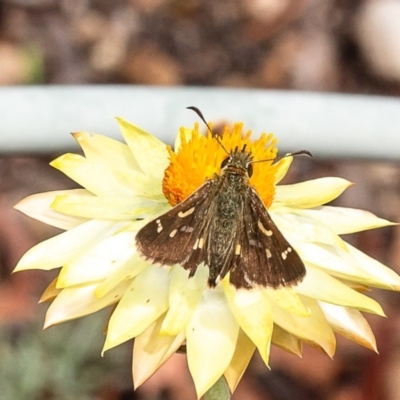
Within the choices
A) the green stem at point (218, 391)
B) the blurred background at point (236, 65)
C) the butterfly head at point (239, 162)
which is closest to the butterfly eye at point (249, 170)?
the butterfly head at point (239, 162)

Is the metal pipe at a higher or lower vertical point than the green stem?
higher

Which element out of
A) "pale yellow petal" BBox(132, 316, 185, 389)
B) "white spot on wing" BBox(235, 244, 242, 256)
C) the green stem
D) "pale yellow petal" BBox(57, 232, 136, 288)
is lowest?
the green stem

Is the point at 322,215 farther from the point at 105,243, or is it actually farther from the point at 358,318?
the point at 105,243

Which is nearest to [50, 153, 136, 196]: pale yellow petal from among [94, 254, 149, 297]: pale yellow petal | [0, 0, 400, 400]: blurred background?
[94, 254, 149, 297]: pale yellow petal

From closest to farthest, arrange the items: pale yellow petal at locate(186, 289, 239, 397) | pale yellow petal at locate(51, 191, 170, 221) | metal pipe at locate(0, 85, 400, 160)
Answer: pale yellow petal at locate(186, 289, 239, 397), pale yellow petal at locate(51, 191, 170, 221), metal pipe at locate(0, 85, 400, 160)

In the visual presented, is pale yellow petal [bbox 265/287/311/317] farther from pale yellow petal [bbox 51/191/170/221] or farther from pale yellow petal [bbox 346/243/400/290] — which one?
pale yellow petal [bbox 51/191/170/221]

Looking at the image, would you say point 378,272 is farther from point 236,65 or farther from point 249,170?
point 236,65

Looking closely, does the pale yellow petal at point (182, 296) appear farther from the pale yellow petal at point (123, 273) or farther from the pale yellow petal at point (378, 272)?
the pale yellow petal at point (378, 272)
